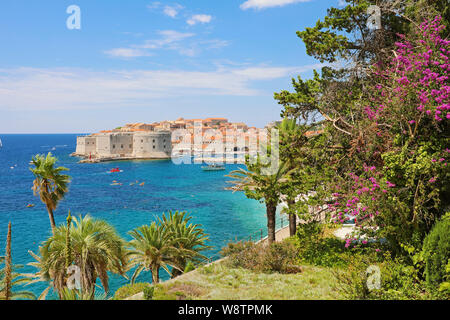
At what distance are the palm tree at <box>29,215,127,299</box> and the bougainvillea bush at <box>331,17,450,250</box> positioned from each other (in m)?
9.77

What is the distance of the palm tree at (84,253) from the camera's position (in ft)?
43.5

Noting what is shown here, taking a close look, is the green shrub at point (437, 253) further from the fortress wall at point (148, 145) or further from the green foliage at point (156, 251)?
the fortress wall at point (148, 145)

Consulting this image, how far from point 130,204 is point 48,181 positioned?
40032 mm

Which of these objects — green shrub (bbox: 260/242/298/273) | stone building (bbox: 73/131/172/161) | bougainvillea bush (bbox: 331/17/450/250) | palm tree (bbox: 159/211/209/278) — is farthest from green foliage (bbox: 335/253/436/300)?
stone building (bbox: 73/131/172/161)

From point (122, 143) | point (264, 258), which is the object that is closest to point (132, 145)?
point (122, 143)

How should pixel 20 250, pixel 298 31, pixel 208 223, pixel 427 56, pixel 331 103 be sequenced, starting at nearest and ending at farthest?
pixel 427 56 → pixel 331 103 → pixel 298 31 → pixel 20 250 → pixel 208 223

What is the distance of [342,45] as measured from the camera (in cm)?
1580

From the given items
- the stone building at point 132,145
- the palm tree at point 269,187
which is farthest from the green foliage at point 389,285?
the stone building at point 132,145

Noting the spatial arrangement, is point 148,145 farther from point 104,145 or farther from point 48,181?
point 48,181

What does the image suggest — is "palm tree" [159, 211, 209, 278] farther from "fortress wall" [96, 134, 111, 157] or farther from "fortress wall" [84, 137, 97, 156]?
"fortress wall" [84, 137, 97, 156]

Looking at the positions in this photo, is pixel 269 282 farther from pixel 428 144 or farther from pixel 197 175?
pixel 197 175

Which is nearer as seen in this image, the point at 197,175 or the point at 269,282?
the point at 269,282
